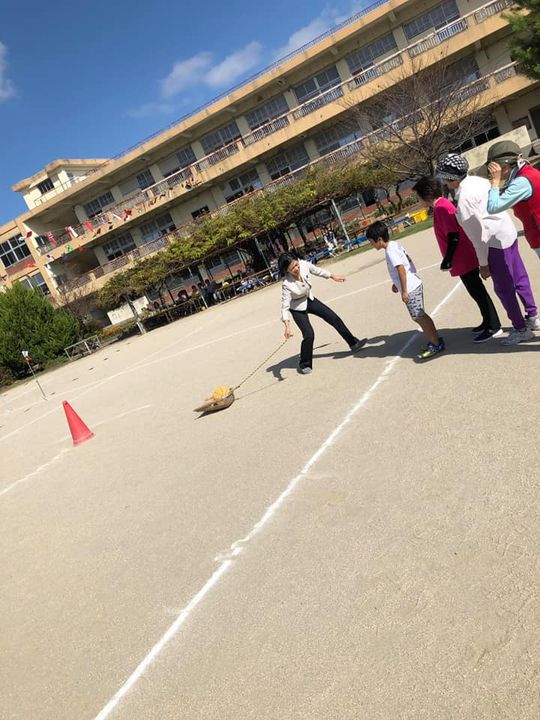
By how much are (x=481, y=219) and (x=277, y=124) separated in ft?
110

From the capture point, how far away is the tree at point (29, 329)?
32.1 meters

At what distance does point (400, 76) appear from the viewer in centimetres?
3061

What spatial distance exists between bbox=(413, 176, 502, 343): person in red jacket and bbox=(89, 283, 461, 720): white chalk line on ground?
1.23 meters

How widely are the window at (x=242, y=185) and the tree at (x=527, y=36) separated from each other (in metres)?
17.5

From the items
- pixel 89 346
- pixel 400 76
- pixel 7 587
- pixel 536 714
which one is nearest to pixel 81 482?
pixel 7 587

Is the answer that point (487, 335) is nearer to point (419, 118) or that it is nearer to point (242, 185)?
point (419, 118)

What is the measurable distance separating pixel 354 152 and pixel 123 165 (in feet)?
57.4

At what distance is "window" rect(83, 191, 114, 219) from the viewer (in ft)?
141

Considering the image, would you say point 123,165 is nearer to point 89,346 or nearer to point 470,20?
point 89,346

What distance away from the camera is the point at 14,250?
153 feet

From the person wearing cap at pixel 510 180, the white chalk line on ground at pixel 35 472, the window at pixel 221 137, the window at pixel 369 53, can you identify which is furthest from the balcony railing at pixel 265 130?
the person wearing cap at pixel 510 180

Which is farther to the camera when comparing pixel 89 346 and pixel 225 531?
pixel 89 346

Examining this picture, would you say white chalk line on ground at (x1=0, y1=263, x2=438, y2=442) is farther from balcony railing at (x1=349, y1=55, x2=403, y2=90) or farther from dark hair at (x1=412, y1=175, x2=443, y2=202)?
balcony railing at (x1=349, y1=55, x2=403, y2=90)

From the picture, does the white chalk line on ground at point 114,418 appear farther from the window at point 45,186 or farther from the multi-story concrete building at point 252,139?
the window at point 45,186
